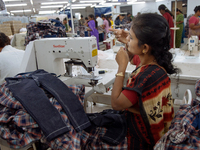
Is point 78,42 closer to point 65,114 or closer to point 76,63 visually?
point 76,63

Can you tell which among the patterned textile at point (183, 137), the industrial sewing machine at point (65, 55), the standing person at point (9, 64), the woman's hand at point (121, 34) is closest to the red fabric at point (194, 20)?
the woman's hand at point (121, 34)

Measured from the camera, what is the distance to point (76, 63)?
1.48 metres

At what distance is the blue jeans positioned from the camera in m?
0.86

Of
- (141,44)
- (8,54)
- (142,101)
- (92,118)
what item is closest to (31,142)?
(92,118)

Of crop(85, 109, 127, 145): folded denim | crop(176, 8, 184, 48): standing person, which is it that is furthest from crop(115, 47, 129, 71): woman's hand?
crop(176, 8, 184, 48): standing person

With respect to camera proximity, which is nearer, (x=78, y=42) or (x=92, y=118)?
(x=92, y=118)

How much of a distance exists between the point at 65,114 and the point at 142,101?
380 millimetres

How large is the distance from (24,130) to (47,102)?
163 millimetres

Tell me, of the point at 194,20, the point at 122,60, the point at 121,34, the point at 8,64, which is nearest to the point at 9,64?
the point at 8,64

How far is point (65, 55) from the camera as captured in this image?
1.44 meters

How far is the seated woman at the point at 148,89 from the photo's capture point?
92cm

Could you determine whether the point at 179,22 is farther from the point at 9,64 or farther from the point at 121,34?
the point at 9,64

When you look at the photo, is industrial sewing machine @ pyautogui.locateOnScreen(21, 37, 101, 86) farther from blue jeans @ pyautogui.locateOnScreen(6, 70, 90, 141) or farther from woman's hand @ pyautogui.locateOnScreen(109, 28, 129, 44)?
blue jeans @ pyautogui.locateOnScreen(6, 70, 90, 141)

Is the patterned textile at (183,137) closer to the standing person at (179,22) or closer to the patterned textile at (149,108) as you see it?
the patterned textile at (149,108)
